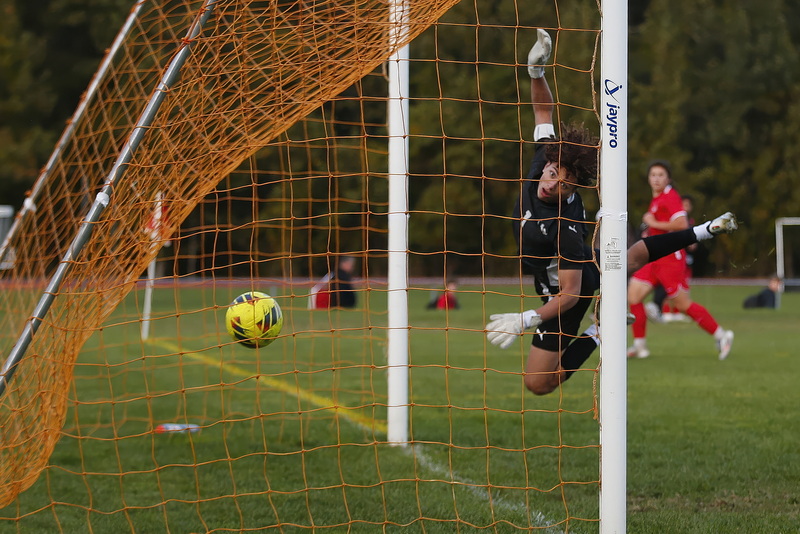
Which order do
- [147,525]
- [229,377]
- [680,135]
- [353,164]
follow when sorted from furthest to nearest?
[680,135] < [353,164] < [229,377] < [147,525]

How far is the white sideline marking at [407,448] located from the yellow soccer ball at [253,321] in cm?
21

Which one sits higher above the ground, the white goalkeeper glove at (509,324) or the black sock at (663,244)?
the black sock at (663,244)

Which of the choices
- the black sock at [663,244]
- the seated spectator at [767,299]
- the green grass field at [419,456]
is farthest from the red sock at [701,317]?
the seated spectator at [767,299]

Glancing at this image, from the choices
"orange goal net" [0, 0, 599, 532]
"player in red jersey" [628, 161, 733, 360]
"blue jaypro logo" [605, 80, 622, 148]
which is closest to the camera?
"blue jaypro logo" [605, 80, 622, 148]

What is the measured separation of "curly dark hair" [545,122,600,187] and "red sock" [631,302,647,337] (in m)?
5.82

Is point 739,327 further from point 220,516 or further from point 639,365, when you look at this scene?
point 220,516

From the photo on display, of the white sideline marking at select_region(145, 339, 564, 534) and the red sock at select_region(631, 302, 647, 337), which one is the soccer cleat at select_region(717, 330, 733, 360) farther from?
the white sideline marking at select_region(145, 339, 564, 534)

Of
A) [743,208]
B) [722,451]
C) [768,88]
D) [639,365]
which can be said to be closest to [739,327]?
[639,365]

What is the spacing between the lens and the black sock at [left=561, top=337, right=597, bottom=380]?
5715mm

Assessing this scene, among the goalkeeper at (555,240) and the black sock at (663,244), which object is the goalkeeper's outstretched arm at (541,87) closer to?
the goalkeeper at (555,240)

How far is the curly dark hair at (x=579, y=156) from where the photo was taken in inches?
197

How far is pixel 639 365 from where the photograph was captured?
10398mm

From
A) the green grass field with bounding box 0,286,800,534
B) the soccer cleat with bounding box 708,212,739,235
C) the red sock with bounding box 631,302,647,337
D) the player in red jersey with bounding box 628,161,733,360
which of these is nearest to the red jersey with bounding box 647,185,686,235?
the player in red jersey with bounding box 628,161,733,360

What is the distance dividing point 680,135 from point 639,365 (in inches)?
1055
